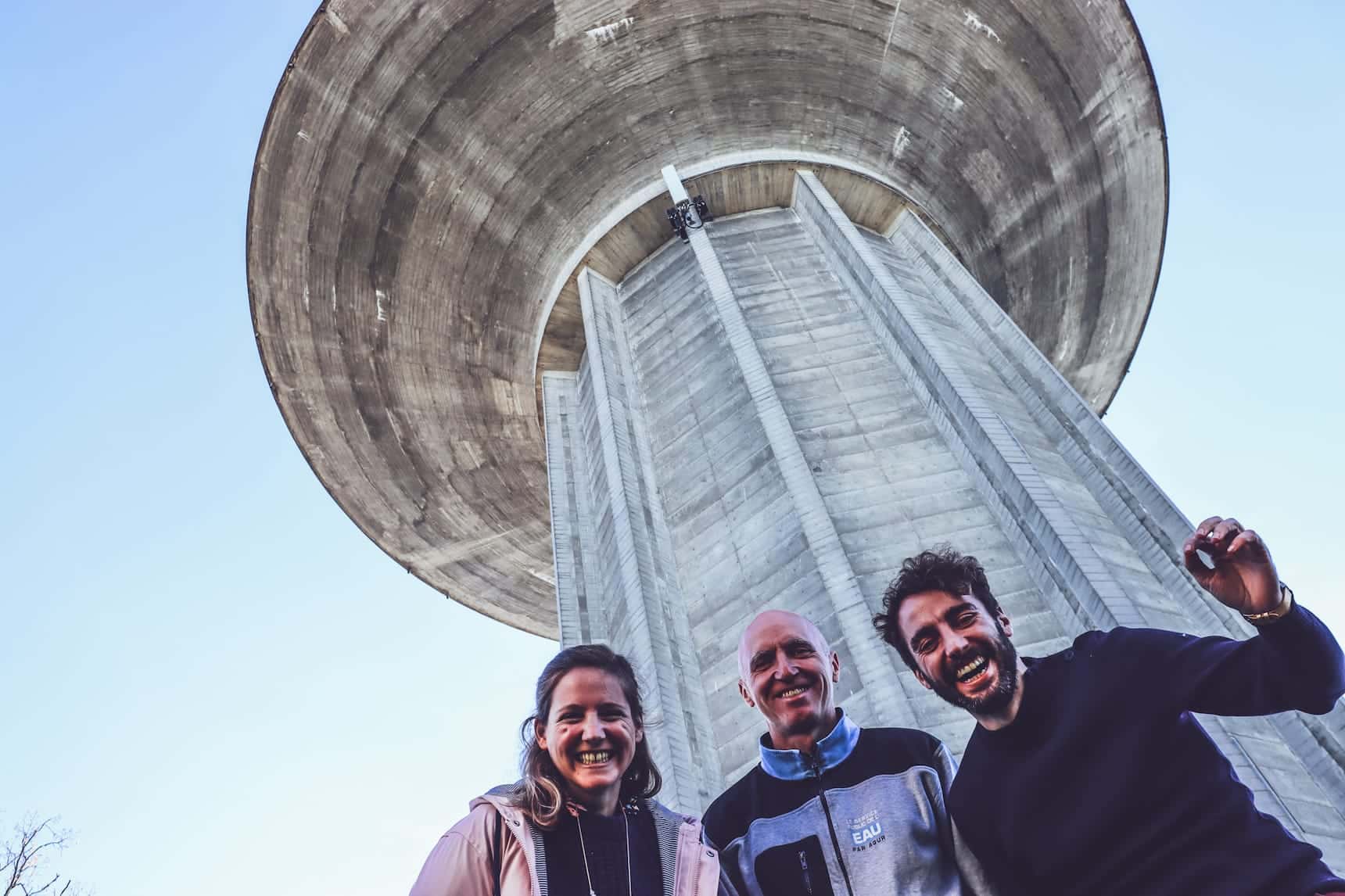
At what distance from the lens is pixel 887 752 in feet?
10.3

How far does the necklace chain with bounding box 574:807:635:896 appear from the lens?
2519mm

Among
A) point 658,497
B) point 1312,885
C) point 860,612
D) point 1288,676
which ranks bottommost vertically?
point 1312,885

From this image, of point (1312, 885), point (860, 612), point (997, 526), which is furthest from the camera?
point (997, 526)

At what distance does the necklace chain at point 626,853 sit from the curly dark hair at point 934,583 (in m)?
1.12

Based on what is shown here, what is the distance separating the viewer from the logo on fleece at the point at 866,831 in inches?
115

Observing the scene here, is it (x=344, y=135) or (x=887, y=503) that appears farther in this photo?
(x=344, y=135)

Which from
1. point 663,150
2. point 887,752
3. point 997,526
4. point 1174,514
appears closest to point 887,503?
point 997,526

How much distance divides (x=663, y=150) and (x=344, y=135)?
4.34 metres

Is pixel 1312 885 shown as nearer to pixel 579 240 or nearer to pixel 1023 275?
pixel 579 240

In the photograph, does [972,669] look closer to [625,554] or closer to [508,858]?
[508,858]

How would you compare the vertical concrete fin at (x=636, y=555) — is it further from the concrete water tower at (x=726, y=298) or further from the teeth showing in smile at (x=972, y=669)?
the teeth showing in smile at (x=972, y=669)

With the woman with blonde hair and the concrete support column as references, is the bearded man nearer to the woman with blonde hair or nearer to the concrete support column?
the woman with blonde hair

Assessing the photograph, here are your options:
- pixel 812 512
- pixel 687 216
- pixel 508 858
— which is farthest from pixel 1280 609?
pixel 687 216

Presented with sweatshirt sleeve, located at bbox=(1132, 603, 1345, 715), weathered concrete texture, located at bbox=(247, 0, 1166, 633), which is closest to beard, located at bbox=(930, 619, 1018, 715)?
sweatshirt sleeve, located at bbox=(1132, 603, 1345, 715)
